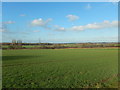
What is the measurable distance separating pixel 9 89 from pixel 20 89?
0.60m

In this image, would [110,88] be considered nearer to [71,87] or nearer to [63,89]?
[71,87]

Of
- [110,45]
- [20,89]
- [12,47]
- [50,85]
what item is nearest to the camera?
[20,89]

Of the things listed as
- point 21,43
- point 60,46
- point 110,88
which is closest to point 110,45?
point 60,46

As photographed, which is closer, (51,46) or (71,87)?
(71,87)

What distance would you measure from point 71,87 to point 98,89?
1.41 m

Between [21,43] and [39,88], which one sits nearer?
[39,88]

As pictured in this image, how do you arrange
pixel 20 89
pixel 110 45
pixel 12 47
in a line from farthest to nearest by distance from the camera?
pixel 110 45 → pixel 12 47 → pixel 20 89

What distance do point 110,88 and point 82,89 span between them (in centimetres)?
153

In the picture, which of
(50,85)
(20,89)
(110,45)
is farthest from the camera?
(110,45)

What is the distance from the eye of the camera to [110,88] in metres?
6.61

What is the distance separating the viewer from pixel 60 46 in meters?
64.6

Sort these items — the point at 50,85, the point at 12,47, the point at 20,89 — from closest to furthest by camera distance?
the point at 20,89, the point at 50,85, the point at 12,47

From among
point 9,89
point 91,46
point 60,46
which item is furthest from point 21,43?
point 9,89

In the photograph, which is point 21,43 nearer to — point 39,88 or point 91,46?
point 91,46
